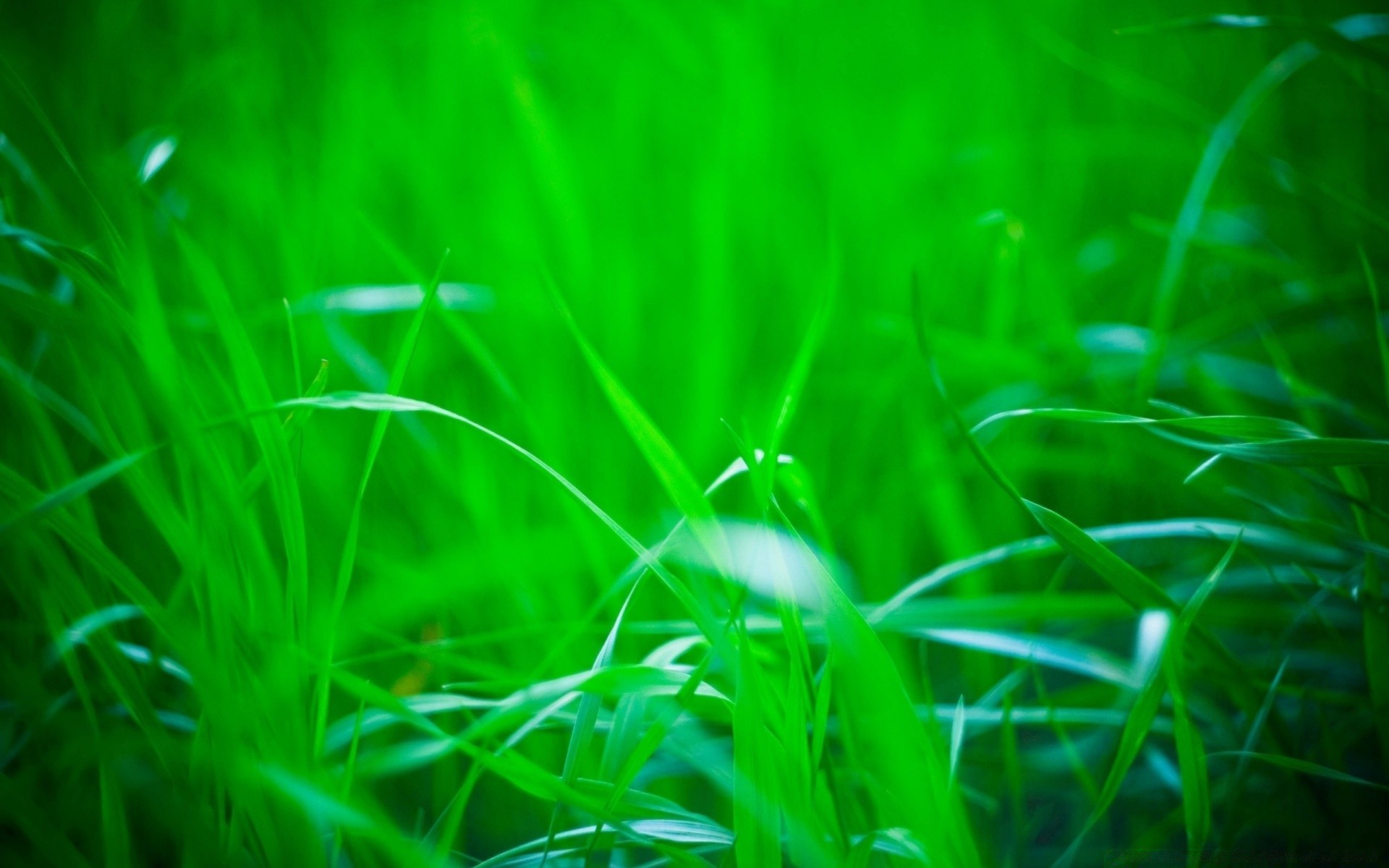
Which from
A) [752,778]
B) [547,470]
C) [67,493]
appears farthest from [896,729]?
[67,493]

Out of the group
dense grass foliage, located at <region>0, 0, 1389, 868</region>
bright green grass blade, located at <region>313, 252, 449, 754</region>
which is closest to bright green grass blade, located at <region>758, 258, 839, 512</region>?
dense grass foliage, located at <region>0, 0, 1389, 868</region>

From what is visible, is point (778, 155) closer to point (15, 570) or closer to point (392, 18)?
point (392, 18)

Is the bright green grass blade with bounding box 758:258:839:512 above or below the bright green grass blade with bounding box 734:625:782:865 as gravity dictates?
above

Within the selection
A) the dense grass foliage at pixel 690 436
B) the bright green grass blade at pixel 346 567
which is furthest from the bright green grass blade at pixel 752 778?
the bright green grass blade at pixel 346 567

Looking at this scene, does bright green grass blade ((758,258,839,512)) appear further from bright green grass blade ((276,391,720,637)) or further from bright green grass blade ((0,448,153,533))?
bright green grass blade ((0,448,153,533))

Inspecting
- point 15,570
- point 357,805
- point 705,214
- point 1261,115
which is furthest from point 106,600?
point 1261,115

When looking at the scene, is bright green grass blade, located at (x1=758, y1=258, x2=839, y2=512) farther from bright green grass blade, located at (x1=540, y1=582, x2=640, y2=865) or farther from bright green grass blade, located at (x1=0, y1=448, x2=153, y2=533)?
bright green grass blade, located at (x1=0, y1=448, x2=153, y2=533)

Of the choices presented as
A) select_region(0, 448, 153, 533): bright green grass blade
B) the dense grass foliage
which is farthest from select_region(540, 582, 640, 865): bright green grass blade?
select_region(0, 448, 153, 533): bright green grass blade

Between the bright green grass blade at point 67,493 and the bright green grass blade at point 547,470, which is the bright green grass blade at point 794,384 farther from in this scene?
the bright green grass blade at point 67,493

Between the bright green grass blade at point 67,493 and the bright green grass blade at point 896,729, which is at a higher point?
the bright green grass blade at point 67,493
